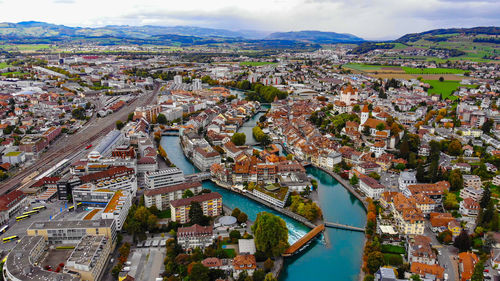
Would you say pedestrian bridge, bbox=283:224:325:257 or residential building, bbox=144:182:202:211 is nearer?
pedestrian bridge, bbox=283:224:325:257

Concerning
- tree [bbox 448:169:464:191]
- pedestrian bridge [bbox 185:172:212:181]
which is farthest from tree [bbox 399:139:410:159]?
pedestrian bridge [bbox 185:172:212:181]

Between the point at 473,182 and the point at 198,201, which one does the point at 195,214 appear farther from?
the point at 473,182

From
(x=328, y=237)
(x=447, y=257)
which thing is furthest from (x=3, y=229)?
(x=447, y=257)

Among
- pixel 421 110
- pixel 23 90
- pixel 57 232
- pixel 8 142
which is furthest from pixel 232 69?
pixel 57 232

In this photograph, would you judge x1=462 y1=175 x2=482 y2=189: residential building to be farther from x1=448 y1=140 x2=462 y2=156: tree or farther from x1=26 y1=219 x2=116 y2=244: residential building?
x1=26 y1=219 x2=116 y2=244: residential building

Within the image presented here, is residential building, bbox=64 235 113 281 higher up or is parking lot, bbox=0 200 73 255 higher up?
residential building, bbox=64 235 113 281

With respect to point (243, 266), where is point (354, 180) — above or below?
above

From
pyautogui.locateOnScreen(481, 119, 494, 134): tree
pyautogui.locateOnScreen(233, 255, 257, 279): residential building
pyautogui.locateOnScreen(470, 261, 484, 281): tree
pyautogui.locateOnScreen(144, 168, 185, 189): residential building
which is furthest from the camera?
pyautogui.locateOnScreen(481, 119, 494, 134): tree

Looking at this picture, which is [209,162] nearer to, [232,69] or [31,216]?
[31,216]
